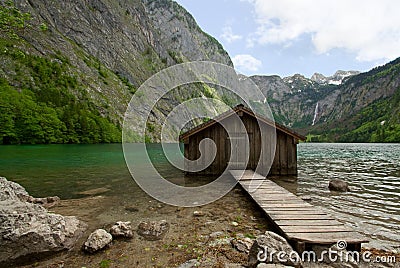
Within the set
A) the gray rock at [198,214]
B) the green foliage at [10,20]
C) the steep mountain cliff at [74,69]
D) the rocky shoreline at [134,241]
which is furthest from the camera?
the steep mountain cliff at [74,69]

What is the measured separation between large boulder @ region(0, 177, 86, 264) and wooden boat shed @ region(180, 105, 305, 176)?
10318mm

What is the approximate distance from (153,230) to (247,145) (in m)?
10.4

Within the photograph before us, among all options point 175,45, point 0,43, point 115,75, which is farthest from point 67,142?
point 175,45

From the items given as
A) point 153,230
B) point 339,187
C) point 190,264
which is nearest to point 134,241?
point 153,230

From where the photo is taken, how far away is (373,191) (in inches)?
512

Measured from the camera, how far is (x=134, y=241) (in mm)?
6168

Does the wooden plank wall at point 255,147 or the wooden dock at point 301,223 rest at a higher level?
the wooden plank wall at point 255,147

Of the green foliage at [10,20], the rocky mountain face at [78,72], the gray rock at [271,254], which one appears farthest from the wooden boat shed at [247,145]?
the rocky mountain face at [78,72]

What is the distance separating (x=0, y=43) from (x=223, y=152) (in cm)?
7933

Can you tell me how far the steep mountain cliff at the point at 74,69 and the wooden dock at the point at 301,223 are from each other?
3734 cm

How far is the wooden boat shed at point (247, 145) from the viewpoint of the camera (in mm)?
15906

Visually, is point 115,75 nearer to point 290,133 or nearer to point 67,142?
point 67,142

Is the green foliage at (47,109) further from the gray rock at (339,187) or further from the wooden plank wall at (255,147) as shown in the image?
the gray rock at (339,187)

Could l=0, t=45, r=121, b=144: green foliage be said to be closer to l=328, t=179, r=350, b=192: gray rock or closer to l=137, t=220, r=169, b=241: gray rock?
l=137, t=220, r=169, b=241: gray rock
